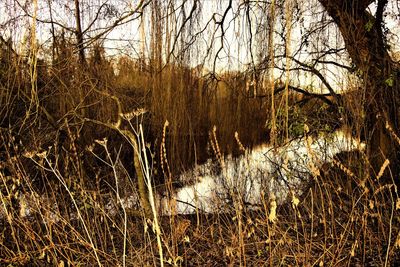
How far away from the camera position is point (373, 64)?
3051 millimetres

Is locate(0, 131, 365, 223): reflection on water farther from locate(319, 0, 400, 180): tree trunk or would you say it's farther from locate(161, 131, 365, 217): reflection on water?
locate(319, 0, 400, 180): tree trunk

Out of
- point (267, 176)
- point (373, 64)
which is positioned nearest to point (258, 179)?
point (267, 176)

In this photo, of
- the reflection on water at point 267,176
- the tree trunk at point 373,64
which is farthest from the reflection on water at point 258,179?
the tree trunk at point 373,64

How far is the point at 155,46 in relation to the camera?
12.6 feet

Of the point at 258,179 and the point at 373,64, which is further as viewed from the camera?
the point at 258,179

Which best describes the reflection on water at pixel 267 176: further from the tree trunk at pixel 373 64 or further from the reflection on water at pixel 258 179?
the tree trunk at pixel 373 64

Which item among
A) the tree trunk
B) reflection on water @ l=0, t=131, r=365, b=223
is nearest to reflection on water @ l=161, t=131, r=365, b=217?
reflection on water @ l=0, t=131, r=365, b=223

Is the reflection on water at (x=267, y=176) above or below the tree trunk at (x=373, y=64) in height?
below

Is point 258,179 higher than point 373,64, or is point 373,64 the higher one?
point 373,64

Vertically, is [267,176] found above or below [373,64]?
below

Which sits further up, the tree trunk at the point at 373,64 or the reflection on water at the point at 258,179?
the tree trunk at the point at 373,64

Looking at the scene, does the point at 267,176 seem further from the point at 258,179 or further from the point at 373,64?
the point at 373,64

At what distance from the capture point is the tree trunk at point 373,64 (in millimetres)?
2979

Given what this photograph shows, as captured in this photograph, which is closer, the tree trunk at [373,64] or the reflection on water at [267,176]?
the tree trunk at [373,64]
